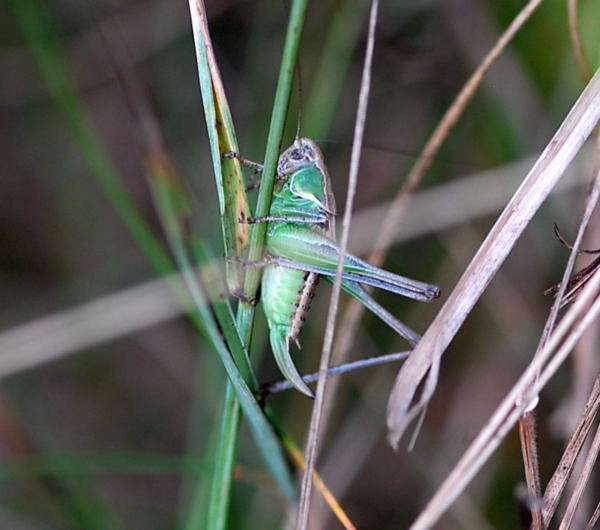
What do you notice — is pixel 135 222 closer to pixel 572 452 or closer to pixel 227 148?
pixel 227 148

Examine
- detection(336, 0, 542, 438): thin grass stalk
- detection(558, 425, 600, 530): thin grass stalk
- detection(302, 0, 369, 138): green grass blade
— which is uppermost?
detection(302, 0, 369, 138): green grass blade

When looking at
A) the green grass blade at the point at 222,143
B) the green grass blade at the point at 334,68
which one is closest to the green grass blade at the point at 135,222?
the green grass blade at the point at 222,143

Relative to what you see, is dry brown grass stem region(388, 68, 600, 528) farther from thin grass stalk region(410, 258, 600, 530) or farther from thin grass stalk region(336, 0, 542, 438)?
thin grass stalk region(336, 0, 542, 438)

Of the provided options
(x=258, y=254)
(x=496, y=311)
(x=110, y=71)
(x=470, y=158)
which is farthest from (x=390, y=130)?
(x=258, y=254)

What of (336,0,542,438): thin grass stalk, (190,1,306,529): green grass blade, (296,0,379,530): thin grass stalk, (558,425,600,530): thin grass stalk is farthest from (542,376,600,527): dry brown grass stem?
(336,0,542,438): thin grass stalk

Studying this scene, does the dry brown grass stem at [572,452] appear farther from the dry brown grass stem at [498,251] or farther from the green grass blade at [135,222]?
the green grass blade at [135,222]

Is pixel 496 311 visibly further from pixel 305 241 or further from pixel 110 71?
pixel 110 71
